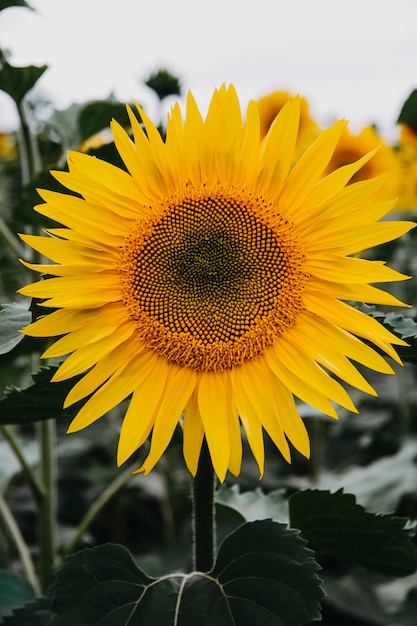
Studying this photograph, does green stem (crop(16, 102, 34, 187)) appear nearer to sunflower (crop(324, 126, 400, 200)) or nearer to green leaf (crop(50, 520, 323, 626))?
green leaf (crop(50, 520, 323, 626))

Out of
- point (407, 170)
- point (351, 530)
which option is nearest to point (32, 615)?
point (351, 530)

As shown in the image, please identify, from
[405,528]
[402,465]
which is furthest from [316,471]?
[405,528]

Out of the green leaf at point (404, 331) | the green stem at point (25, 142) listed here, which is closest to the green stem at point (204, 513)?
the green leaf at point (404, 331)

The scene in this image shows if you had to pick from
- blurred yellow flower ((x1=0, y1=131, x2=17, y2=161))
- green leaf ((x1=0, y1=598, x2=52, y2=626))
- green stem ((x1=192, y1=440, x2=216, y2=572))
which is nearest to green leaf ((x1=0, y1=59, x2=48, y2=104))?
green stem ((x1=192, y1=440, x2=216, y2=572))

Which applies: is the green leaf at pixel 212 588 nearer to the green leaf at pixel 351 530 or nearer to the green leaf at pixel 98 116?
the green leaf at pixel 351 530

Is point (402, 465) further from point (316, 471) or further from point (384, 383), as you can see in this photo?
point (384, 383)

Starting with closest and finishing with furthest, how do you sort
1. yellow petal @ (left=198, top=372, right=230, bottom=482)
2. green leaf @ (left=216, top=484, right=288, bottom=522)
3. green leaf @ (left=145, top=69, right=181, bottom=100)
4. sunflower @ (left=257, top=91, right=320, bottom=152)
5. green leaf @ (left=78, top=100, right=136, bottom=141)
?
yellow petal @ (left=198, top=372, right=230, bottom=482), green leaf @ (left=216, top=484, right=288, bottom=522), green leaf @ (left=78, top=100, right=136, bottom=141), green leaf @ (left=145, top=69, right=181, bottom=100), sunflower @ (left=257, top=91, right=320, bottom=152)
